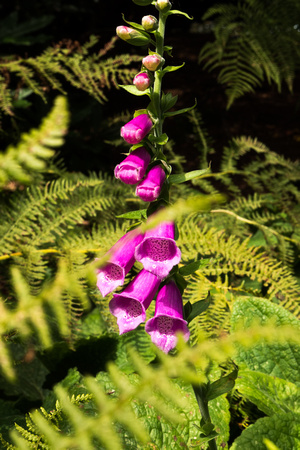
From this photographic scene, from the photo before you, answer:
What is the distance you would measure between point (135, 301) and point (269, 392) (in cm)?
36

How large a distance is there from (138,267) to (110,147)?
1.02 metres

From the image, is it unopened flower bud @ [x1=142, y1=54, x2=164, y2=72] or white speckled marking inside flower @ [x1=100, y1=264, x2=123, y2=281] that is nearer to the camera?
unopened flower bud @ [x1=142, y1=54, x2=164, y2=72]

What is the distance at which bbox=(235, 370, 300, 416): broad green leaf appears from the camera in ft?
2.47

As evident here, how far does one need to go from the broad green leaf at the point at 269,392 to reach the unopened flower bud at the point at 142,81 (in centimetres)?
56

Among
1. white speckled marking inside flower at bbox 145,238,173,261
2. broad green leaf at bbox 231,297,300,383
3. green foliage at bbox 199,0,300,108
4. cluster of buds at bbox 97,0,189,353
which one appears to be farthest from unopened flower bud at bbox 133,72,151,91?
green foliage at bbox 199,0,300,108

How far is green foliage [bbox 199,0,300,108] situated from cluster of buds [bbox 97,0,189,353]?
1405mm

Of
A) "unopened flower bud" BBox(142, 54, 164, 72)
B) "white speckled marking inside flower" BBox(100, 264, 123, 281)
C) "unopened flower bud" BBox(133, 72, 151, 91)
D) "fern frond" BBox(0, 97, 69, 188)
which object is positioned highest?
"unopened flower bud" BBox(142, 54, 164, 72)

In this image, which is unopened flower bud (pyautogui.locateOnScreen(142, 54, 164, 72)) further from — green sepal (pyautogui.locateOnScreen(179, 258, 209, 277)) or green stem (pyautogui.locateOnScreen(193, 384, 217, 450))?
green stem (pyautogui.locateOnScreen(193, 384, 217, 450))

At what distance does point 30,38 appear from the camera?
5.61 ft

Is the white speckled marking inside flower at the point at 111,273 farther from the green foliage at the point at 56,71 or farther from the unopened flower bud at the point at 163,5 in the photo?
the green foliage at the point at 56,71

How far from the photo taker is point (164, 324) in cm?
59

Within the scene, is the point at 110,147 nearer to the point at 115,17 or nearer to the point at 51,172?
the point at 51,172

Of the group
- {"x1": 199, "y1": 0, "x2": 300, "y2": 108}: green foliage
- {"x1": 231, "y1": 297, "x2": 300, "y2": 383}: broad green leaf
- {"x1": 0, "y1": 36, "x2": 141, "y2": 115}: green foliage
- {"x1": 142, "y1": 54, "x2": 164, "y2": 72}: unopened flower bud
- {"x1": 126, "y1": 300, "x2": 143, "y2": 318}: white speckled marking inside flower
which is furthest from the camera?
{"x1": 199, "y1": 0, "x2": 300, "y2": 108}: green foliage

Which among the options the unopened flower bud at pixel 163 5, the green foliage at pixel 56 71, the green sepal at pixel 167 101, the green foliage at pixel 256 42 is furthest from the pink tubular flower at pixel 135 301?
the green foliage at pixel 256 42
